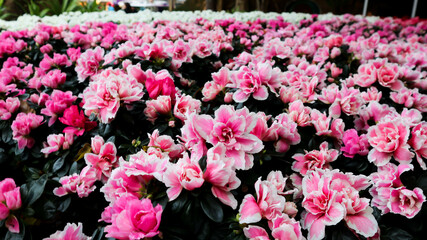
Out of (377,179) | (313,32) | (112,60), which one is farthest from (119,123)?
(313,32)

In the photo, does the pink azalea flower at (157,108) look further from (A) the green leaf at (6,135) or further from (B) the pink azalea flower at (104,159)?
(A) the green leaf at (6,135)

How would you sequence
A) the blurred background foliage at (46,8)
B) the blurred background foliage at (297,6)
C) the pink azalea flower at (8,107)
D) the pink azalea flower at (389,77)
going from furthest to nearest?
the blurred background foliage at (297,6) → the blurred background foliage at (46,8) → the pink azalea flower at (389,77) → the pink azalea flower at (8,107)

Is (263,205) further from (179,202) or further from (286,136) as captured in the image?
(286,136)

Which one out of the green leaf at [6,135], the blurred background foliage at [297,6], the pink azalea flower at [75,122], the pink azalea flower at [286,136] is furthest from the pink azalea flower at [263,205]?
the blurred background foliage at [297,6]

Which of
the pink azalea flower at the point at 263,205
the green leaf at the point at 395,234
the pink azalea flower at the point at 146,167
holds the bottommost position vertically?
the green leaf at the point at 395,234

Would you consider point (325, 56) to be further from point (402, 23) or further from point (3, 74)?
point (402, 23)

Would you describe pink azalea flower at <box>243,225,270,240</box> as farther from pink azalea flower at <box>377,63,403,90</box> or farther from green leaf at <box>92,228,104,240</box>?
pink azalea flower at <box>377,63,403,90</box>

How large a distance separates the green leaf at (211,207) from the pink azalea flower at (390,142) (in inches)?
21.1

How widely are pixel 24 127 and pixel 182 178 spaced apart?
1.01 m

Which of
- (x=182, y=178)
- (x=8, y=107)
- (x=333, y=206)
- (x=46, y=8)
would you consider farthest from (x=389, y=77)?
(x=46, y=8)

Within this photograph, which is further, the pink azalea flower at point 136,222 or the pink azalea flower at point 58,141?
the pink azalea flower at point 58,141

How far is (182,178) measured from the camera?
72cm

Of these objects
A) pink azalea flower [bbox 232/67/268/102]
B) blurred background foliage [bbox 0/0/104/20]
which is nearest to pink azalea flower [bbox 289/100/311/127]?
pink azalea flower [bbox 232/67/268/102]

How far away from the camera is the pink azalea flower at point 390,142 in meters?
0.92
